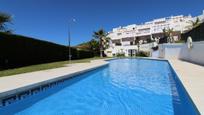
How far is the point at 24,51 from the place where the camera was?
15.6 m

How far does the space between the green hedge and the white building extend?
2793 cm

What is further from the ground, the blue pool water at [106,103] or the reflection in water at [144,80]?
the reflection in water at [144,80]

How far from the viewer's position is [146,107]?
5.59m

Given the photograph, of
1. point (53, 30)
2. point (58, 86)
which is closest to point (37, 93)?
point (58, 86)

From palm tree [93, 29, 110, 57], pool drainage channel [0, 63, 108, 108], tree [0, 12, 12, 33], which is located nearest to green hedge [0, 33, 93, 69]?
pool drainage channel [0, 63, 108, 108]

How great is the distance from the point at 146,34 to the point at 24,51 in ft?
173

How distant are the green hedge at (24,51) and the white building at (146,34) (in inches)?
1100

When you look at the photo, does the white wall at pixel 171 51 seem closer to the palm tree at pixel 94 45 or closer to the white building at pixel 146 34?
the white building at pixel 146 34

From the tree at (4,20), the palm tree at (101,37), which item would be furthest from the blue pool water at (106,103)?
the palm tree at (101,37)

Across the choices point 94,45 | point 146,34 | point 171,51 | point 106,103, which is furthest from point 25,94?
point 146,34

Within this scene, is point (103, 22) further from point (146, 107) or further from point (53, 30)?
point (146, 107)

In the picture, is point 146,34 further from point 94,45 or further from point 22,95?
point 22,95

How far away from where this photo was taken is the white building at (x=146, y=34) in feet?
158

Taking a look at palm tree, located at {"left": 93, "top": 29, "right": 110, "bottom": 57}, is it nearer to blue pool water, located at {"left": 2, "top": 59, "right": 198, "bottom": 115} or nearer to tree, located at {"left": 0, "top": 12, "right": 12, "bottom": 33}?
tree, located at {"left": 0, "top": 12, "right": 12, "bottom": 33}
